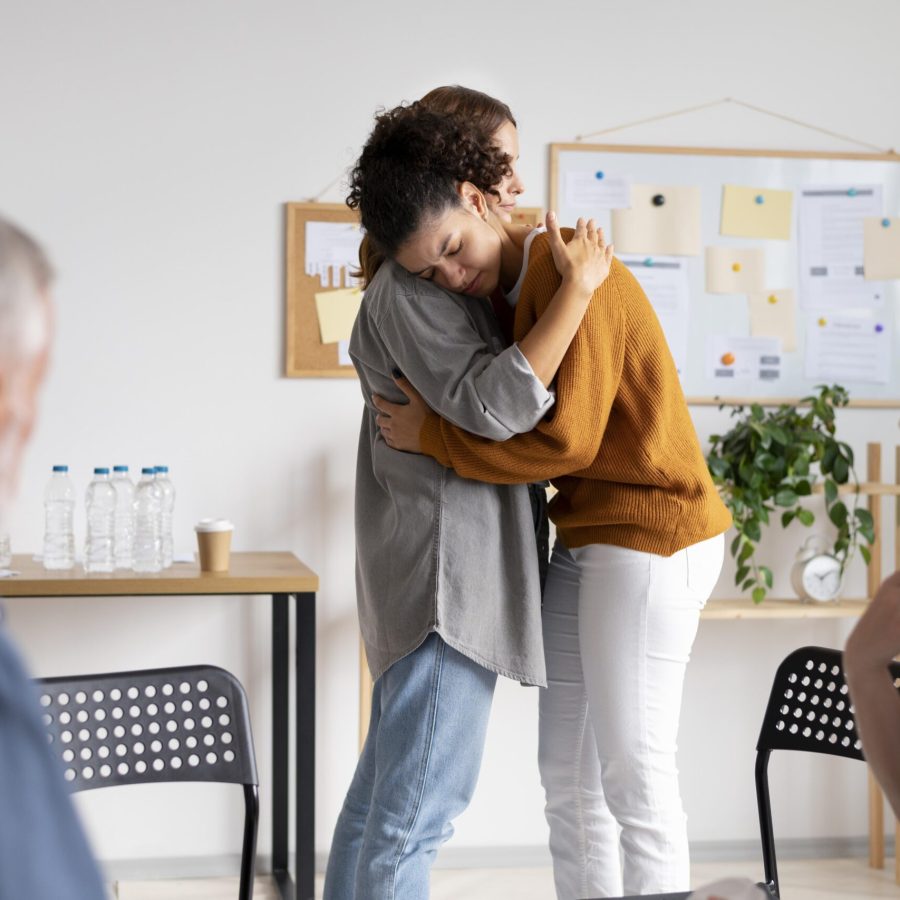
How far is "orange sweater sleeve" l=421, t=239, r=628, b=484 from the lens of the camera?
152 centimetres

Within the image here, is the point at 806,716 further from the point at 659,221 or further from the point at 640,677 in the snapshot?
the point at 659,221

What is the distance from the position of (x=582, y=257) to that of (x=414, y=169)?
0.25m

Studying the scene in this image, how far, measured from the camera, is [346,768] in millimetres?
2936

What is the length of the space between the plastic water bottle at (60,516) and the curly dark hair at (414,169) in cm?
136

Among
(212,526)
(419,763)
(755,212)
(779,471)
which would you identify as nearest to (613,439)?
(419,763)

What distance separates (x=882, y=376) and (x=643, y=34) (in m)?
1.09

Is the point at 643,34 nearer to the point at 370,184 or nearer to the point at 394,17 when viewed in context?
the point at 394,17

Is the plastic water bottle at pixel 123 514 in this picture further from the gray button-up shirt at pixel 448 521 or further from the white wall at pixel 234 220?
the gray button-up shirt at pixel 448 521

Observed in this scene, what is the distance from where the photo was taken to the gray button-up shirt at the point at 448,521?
5.06ft

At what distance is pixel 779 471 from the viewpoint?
110 inches

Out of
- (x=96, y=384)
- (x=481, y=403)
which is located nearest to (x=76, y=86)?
(x=96, y=384)

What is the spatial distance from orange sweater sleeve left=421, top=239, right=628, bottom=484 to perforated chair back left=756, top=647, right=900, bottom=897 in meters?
0.40

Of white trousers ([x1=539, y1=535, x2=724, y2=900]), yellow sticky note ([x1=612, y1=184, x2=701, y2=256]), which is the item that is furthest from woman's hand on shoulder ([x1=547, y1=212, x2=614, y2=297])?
yellow sticky note ([x1=612, y1=184, x2=701, y2=256])

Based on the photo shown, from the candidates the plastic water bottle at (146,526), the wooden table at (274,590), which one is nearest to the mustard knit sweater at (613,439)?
the wooden table at (274,590)
